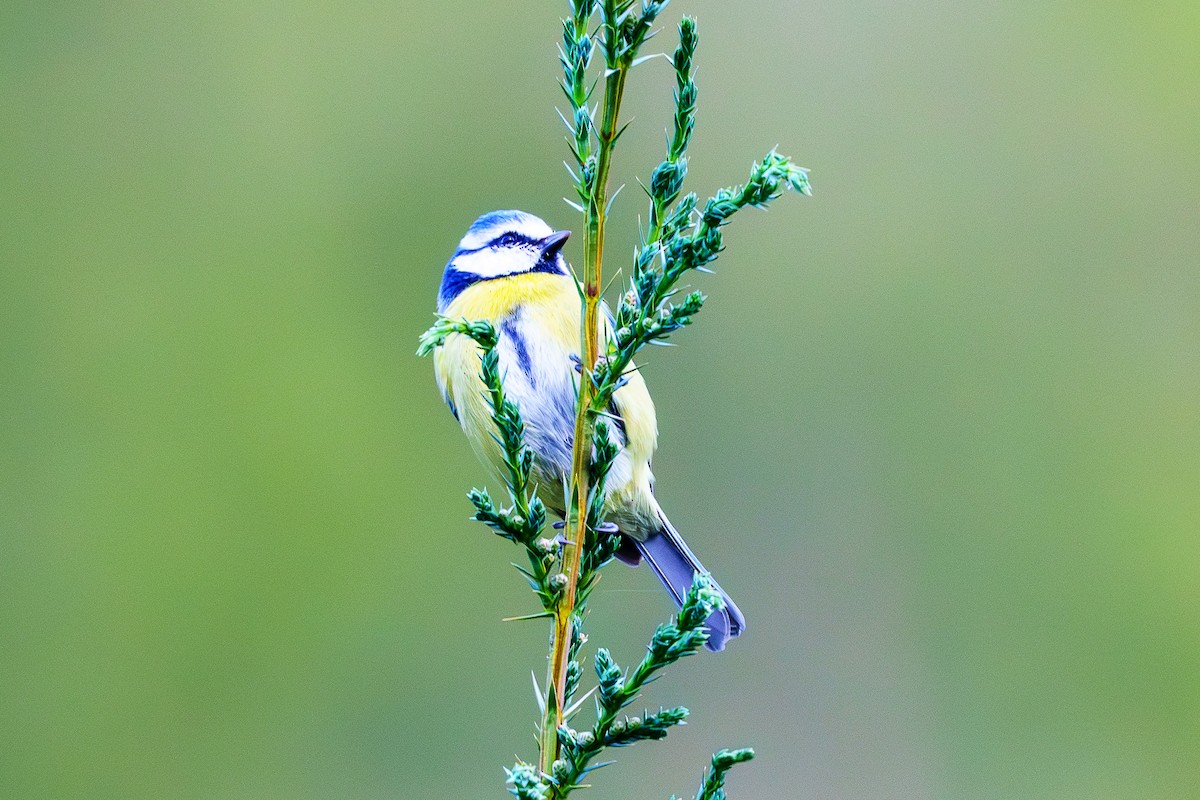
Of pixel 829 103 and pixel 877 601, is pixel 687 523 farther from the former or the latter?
pixel 829 103

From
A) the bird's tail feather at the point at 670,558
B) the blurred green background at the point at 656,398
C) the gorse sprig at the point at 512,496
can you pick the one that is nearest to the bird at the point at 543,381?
the bird's tail feather at the point at 670,558

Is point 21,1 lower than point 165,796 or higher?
higher

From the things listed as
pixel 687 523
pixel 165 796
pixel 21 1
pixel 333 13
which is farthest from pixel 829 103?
pixel 165 796

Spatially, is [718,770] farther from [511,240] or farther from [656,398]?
[656,398]

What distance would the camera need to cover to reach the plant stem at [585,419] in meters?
1.36

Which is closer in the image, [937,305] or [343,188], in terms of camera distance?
[937,305]

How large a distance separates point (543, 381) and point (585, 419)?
3.02ft

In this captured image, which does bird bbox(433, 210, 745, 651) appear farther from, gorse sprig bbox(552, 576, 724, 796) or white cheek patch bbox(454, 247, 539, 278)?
gorse sprig bbox(552, 576, 724, 796)

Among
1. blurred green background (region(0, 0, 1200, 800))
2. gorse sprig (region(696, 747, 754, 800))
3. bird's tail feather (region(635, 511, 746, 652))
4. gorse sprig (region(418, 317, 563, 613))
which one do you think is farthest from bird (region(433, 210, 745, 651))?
blurred green background (region(0, 0, 1200, 800))

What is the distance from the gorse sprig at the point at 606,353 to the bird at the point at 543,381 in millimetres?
721

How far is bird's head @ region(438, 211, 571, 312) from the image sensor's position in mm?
2648

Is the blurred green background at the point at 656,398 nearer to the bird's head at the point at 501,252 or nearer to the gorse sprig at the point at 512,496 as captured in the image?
the bird's head at the point at 501,252

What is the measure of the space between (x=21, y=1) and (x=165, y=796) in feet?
14.9

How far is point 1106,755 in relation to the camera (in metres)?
4.98
